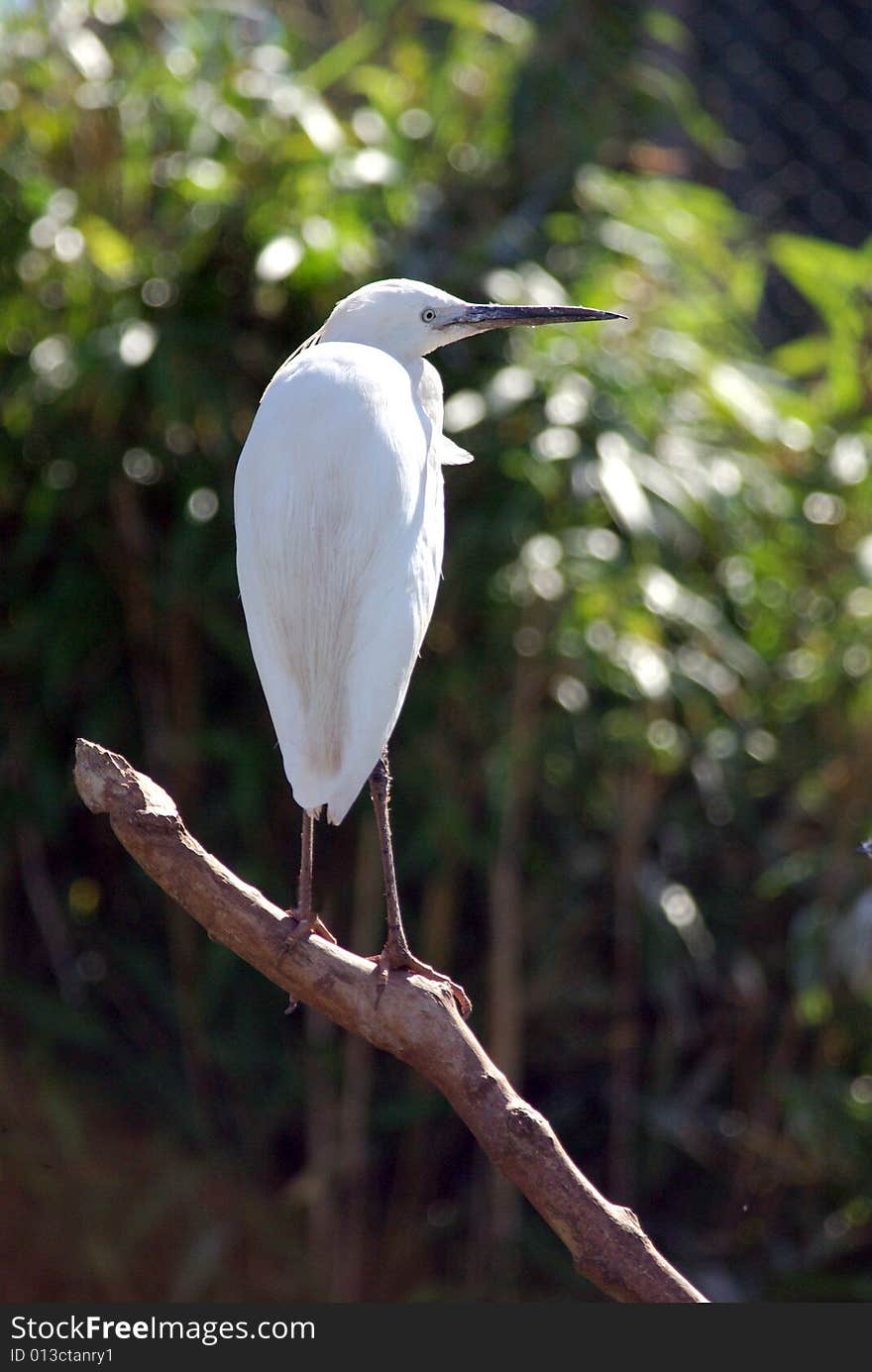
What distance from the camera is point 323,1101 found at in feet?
5.80

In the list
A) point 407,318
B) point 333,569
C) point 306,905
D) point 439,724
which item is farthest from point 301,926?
point 439,724

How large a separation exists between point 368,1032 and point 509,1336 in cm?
41

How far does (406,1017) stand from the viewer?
967 mm

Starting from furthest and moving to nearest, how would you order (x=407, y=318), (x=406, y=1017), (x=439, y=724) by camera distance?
(x=439, y=724) → (x=407, y=318) → (x=406, y=1017)

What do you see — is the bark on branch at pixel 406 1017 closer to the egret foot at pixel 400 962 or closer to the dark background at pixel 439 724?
the egret foot at pixel 400 962

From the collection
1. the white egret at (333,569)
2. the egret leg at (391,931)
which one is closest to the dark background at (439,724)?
the egret leg at (391,931)

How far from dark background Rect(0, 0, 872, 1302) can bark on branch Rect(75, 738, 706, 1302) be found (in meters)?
0.69

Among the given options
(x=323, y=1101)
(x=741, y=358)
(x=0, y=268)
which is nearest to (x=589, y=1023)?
(x=323, y=1101)

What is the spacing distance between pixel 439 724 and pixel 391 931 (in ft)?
2.37

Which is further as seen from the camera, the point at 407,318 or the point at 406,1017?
the point at 407,318

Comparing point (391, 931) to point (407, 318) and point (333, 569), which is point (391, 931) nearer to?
point (333, 569)

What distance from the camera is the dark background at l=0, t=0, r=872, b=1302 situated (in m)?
1.74

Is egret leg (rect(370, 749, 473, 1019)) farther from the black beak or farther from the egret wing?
the black beak

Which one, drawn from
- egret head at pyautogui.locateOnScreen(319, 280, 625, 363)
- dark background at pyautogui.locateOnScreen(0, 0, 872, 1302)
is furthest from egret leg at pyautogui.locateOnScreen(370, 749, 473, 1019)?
dark background at pyautogui.locateOnScreen(0, 0, 872, 1302)
